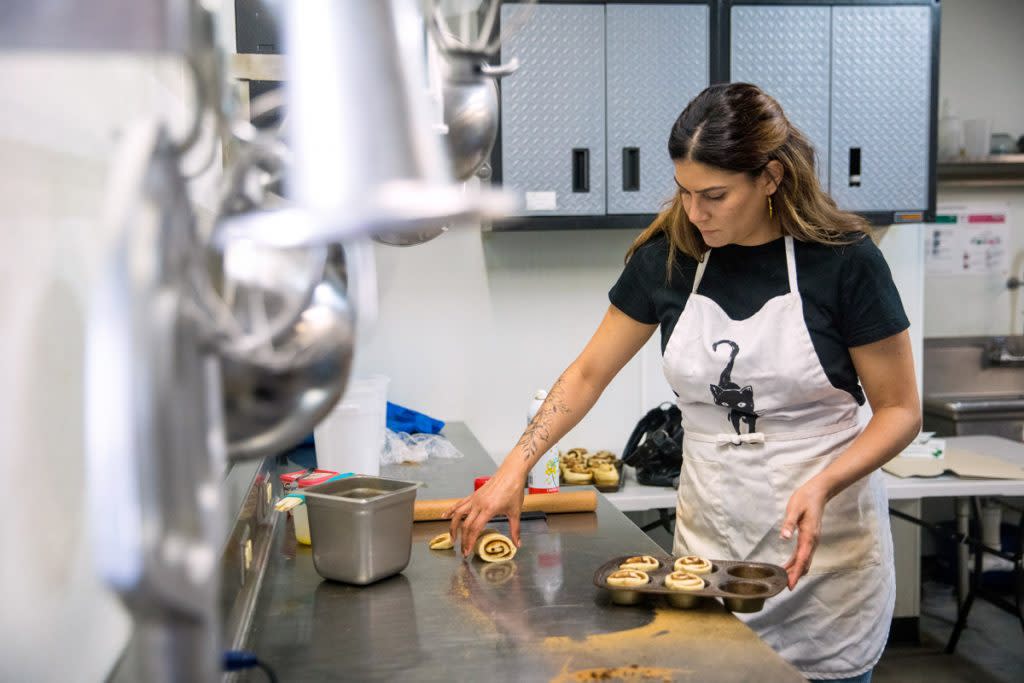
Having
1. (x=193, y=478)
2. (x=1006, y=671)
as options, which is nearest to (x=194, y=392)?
(x=193, y=478)

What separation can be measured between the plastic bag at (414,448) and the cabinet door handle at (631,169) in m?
1.18

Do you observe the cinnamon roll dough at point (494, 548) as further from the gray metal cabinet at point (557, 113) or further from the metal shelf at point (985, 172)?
the metal shelf at point (985, 172)

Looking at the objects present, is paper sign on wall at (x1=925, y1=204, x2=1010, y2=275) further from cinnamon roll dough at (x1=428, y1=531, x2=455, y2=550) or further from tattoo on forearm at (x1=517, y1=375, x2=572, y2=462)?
cinnamon roll dough at (x1=428, y1=531, x2=455, y2=550)

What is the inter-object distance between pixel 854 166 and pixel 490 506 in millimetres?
2587

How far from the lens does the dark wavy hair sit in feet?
6.08

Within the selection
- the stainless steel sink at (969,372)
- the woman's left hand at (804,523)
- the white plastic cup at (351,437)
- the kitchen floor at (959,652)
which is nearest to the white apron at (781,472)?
the woman's left hand at (804,523)

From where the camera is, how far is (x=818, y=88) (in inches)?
148

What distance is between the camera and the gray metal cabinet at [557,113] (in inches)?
142

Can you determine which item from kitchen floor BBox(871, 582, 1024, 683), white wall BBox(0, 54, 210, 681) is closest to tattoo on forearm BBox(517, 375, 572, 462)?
white wall BBox(0, 54, 210, 681)

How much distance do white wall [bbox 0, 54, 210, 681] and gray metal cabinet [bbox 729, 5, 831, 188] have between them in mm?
2886

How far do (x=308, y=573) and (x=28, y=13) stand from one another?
4.00ft

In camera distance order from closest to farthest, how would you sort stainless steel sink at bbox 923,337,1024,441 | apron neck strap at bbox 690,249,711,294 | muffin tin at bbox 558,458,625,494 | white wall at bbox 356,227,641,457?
apron neck strap at bbox 690,249,711,294
muffin tin at bbox 558,458,625,494
white wall at bbox 356,227,641,457
stainless steel sink at bbox 923,337,1024,441

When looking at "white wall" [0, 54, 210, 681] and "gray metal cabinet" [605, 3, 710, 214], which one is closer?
"white wall" [0, 54, 210, 681]

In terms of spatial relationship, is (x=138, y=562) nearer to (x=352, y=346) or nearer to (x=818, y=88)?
(x=352, y=346)
